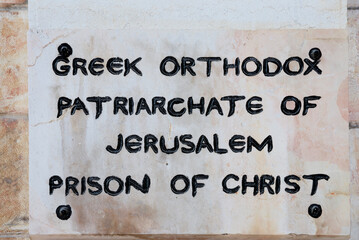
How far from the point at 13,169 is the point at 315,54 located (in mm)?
843

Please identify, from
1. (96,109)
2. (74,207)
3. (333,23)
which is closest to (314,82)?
(333,23)

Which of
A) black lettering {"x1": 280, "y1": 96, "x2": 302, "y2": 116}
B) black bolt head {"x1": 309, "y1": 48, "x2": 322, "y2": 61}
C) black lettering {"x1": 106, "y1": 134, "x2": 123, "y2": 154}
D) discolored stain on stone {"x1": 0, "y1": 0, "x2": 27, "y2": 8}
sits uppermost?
discolored stain on stone {"x1": 0, "y1": 0, "x2": 27, "y2": 8}

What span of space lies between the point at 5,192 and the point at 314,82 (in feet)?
2.81

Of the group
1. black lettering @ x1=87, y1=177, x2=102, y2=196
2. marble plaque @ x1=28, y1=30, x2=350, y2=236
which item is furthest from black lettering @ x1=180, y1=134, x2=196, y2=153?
black lettering @ x1=87, y1=177, x2=102, y2=196

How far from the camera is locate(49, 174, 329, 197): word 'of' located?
4.36 feet

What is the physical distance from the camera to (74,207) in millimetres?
1338

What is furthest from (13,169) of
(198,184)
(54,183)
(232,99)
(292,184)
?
(292,184)

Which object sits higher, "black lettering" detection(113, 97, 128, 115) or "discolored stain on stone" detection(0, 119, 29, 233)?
"black lettering" detection(113, 97, 128, 115)

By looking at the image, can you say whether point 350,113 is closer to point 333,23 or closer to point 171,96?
point 333,23

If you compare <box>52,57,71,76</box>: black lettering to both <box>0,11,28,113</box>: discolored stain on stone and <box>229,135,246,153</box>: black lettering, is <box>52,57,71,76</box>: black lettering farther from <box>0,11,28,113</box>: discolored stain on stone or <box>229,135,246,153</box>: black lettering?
<box>229,135,246,153</box>: black lettering

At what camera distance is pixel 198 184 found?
1.33 m

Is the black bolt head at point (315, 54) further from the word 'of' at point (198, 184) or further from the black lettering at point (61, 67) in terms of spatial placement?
the black lettering at point (61, 67)

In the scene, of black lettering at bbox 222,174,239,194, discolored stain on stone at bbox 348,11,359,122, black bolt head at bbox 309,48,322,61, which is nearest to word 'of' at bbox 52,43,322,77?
black bolt head at bbox 309,48,322,61

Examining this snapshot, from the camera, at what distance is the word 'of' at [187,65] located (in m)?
1.33
